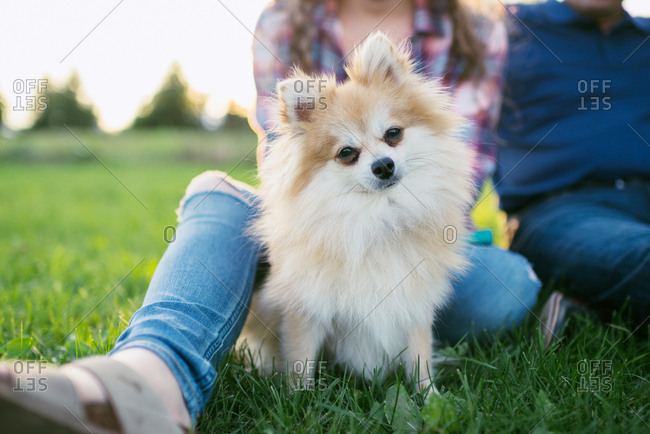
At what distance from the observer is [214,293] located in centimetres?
174

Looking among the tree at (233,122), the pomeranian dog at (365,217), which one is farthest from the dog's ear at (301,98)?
the tree at (233,122)

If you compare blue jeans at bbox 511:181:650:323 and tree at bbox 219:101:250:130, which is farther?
tree at bbox 219:101:250:130

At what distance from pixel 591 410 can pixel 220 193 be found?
169 centimetres

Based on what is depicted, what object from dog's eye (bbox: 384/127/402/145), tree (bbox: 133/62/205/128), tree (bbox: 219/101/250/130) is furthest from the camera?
tree (bbox: 133/62/205/128)

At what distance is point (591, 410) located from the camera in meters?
1.56

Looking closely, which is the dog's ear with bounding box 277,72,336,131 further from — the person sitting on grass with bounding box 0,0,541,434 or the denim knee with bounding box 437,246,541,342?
the denim knee with bounding box 437,246,541,342

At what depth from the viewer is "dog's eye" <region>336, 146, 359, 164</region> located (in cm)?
189

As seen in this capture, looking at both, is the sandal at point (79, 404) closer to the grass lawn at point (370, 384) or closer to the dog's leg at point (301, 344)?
the grass lawn at point (370, 384)

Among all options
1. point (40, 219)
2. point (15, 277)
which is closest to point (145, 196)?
point (40, 219)

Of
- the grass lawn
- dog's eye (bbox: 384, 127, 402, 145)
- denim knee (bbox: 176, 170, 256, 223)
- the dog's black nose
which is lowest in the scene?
the grass lawn

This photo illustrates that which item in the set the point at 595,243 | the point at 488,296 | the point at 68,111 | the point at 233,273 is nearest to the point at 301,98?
the point at 233,273

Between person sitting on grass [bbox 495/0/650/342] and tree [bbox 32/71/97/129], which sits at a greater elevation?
person sitting on grass [bbox 495/0/650/342]

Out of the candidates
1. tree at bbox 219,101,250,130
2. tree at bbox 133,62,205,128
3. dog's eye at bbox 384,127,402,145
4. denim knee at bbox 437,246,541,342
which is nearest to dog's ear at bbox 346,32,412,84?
dog's eye at bbox 384,127,402,145

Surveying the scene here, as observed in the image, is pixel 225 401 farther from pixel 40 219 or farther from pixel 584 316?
pixel 40 219
